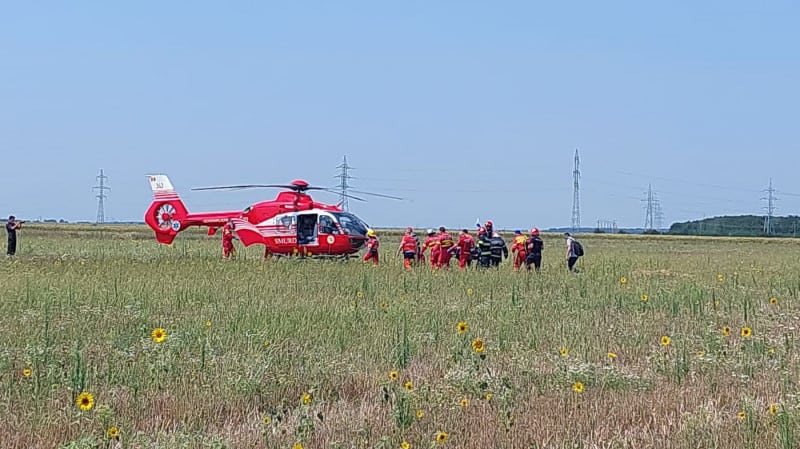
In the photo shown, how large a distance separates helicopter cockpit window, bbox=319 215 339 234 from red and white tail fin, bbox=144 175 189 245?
6961 millimetres

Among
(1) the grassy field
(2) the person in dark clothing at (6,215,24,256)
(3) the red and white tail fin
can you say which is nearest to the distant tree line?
(3) the red and white tail fin

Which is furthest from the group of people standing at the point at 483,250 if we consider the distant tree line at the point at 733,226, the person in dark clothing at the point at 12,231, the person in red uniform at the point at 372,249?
the distant tree line at the point at 733,226

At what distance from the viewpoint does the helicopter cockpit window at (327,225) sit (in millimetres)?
23797

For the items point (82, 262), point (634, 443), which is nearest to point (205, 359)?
point (634, 443)

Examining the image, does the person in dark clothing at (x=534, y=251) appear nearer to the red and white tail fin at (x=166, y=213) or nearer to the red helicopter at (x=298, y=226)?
the red helicopter at (x=298, y=226)

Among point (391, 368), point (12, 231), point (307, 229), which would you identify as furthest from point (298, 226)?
point (391, 368)

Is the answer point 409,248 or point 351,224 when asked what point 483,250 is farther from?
point 351,224

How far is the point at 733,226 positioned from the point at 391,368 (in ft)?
368

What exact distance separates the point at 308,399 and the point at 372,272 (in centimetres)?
1233

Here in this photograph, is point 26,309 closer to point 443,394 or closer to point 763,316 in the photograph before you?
point 443,394

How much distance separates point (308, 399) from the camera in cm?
586

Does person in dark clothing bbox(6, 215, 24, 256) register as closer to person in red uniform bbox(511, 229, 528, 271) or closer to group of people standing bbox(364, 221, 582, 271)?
group of people standing bbox(364, 221, 582, 271)

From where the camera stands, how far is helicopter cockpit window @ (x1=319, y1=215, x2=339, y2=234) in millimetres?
23797

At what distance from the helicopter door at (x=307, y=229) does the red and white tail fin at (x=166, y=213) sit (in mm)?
6312
